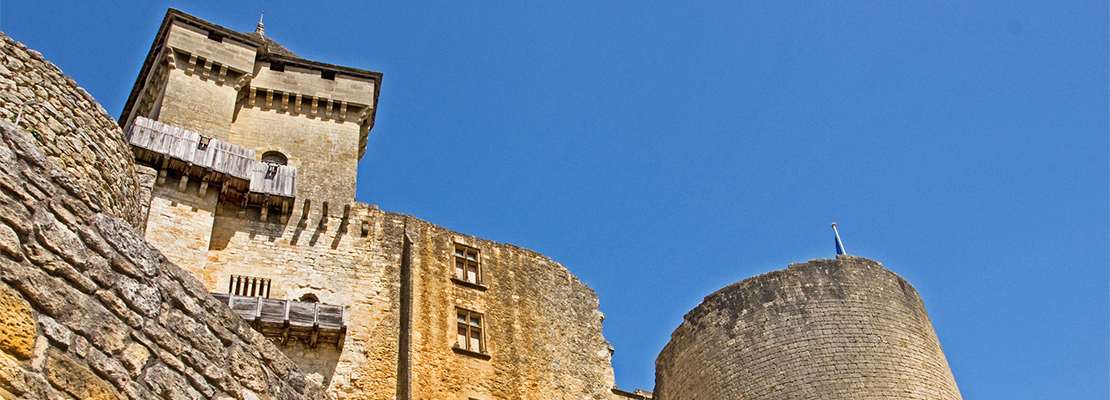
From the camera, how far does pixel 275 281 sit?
18422mm

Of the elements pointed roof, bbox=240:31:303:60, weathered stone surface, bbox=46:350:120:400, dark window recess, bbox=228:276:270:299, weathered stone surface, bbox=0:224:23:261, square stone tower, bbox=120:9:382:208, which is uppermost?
pointed roof, bbox=240:31:303:60

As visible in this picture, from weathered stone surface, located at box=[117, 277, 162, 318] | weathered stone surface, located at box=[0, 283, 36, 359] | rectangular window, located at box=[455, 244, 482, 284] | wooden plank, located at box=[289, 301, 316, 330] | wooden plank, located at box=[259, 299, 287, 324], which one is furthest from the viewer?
rectangular window, located at box=[455, 244, 482, 284]

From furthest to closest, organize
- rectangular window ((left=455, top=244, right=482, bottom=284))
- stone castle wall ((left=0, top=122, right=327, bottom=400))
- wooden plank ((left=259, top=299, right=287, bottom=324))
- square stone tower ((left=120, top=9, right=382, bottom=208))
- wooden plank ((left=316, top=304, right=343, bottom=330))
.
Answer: square stone tower ((left=120, top=9, right=382, bottom=208))
rectangular window ((left=455, top=244, right=482, bottom=284))
wooden plank ((left=316, top=304, right=343, bottom=330))
wooden plank ((left=259, top=299, right=287, bottom=324))
stone castle wall ((left=0, top=122, right=327, bottom=400))

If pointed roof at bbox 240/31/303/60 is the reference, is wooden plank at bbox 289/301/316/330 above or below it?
below

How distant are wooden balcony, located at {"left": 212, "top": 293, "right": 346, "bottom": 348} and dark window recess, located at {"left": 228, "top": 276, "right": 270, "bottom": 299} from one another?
0.62 meters

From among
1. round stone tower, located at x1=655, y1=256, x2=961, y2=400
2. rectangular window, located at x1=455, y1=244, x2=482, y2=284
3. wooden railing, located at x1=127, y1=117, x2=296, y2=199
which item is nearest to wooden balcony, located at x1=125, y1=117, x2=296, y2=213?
wooden railing, located at x1=127, y1=117, x2=296, y2=199

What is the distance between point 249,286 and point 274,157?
4649 mm

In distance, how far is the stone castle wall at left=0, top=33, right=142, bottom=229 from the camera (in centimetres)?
820

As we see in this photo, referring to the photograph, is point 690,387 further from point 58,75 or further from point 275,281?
point 58,75

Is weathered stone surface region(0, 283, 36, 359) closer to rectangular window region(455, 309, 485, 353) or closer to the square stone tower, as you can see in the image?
rectangular window region(455, 309, 485, 353)

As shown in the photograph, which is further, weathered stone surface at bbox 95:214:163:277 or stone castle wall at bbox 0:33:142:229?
stone castle wall at bbox 0:33:142:229

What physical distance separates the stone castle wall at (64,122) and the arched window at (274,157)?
12444 mm

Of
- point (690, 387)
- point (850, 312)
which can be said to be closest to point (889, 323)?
point (850, 312)

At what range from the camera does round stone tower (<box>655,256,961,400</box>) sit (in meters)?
17.8
